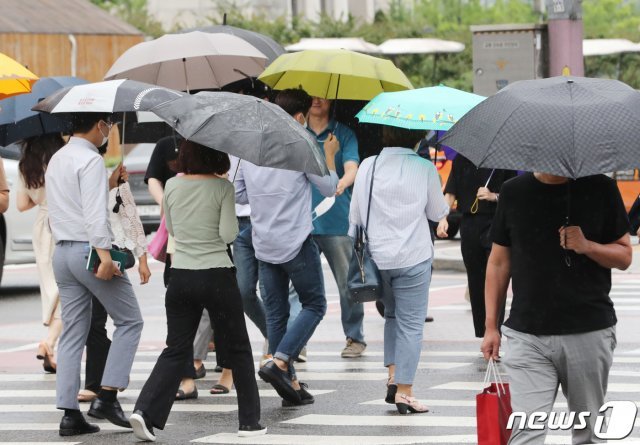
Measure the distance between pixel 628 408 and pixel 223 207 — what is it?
2.59 metres

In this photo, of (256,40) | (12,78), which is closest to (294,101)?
(12,78)

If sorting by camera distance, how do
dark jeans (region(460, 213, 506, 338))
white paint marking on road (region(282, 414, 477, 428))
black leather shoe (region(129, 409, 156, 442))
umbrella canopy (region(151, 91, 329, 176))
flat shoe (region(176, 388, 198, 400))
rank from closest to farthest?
umbrella canopy (region(151, 91, 329, 176))
black leather shoe (region(129, 409, 156, 442))
white paint marking on road (region(282, 414, 477, 428))
flat shoe (region(176, 388, 198, 400))
dark jeans (region(460, 213, 506, 338))

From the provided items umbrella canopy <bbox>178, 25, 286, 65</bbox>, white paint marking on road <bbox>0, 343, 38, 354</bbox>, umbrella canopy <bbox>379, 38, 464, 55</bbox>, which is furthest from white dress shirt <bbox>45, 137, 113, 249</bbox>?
umbrella canopy <bbox>379, 38, 464, 55</bbox>

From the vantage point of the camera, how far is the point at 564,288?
19.0 ft

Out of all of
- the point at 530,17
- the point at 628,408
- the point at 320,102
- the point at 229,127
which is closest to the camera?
the point at 628,408

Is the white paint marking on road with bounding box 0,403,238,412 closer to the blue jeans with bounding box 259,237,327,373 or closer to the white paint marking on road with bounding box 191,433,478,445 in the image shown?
the blue jeans with bounding box 259,237,327,373

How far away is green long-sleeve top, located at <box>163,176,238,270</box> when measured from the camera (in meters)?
7.93

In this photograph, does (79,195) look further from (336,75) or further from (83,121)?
(336,75)

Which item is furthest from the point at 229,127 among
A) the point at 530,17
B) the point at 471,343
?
the point at 530,17

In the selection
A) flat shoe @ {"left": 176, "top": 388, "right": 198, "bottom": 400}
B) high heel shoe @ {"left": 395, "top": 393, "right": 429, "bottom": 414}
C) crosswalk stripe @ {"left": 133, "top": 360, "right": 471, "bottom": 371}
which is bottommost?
crosswalk stripe @ {"left": 133, "top": 360, "right": 471, "bottom": 371}

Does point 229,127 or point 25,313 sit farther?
point 25,313

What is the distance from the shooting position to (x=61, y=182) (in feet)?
27.1

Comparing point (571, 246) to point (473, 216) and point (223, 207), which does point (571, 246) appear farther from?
point (473, 216)

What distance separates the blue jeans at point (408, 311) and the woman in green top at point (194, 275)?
3.63ft
